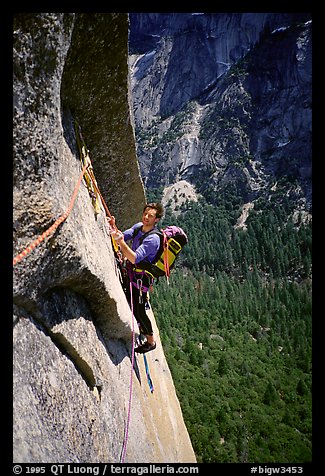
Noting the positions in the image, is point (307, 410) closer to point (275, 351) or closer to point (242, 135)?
point (275, 351)

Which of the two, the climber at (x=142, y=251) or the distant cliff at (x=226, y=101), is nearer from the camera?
the climber at (x=142, y=251)

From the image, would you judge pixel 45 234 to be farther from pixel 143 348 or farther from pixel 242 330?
pixel 242 330

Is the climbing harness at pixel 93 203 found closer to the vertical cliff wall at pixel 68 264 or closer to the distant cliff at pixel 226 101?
the vertical cliff wall at pixel 68 264

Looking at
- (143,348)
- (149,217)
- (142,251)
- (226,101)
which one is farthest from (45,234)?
(226,101)

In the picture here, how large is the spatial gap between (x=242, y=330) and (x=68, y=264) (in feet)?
146

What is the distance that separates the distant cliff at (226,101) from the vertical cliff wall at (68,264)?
75.5 metres

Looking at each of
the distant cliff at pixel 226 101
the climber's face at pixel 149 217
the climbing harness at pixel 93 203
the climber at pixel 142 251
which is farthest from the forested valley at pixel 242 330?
the climber's face at pixel 149 217

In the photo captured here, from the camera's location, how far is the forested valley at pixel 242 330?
24859mm

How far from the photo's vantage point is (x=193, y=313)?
45219 mm

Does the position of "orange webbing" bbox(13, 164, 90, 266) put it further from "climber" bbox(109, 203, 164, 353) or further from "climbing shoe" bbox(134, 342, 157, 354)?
"climbing shoe" bbox(134, 342, 157, 354)

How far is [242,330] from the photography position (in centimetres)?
4362

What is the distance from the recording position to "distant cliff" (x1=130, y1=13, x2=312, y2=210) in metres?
77.6

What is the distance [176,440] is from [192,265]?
63.8 metres

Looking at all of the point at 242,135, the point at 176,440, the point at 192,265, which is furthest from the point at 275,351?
the point at 242,135
